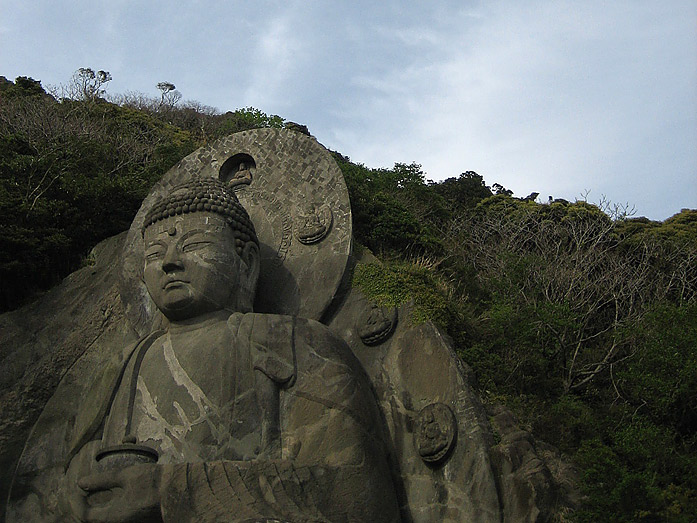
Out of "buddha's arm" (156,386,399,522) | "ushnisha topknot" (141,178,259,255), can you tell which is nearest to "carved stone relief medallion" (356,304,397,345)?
"buddha's arm" (156,386,399,522)

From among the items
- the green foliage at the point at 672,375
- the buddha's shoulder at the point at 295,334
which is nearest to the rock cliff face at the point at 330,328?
the buddha's shoulder at the point at 295,334

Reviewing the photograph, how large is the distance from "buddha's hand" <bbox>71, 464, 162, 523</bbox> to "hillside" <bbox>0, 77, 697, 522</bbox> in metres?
2.61

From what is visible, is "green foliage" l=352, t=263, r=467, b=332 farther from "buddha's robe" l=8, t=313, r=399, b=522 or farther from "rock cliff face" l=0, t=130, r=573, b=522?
"buddha's robe" l=8, t=313, r=399, b=522

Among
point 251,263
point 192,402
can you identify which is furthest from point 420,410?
point 251,263

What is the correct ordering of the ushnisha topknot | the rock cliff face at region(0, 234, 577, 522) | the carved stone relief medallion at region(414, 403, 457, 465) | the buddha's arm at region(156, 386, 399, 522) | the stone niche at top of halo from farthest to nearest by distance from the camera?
the stone niche at top of halo < the ushnisha topknot < the carved stone relief medallion at region(414, 403, 457, 465) < the rock cliff face at region(0, 234, 577, 522) < the buddha's arm at region(156, 386, 399, 522)

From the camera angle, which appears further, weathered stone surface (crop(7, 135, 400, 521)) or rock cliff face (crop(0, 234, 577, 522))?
rock cliff face (crop(0, 234, 577, 522))

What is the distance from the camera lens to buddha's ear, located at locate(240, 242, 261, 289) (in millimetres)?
7449

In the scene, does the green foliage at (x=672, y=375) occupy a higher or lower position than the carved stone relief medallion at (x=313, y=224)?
lower

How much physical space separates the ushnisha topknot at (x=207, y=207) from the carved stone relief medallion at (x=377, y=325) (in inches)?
49.1

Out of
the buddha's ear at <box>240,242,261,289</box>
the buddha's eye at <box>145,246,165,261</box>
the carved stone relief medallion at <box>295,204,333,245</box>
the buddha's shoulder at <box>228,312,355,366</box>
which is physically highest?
the carved stone relief medallion at <box>295,204,333,245</box>

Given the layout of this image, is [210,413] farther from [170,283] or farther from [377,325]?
[377,325]

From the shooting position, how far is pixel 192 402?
21.5ft

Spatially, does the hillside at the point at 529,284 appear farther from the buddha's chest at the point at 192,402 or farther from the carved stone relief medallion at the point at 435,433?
the buddha's chest at the point at 192,402

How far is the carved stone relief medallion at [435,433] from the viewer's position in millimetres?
6355
